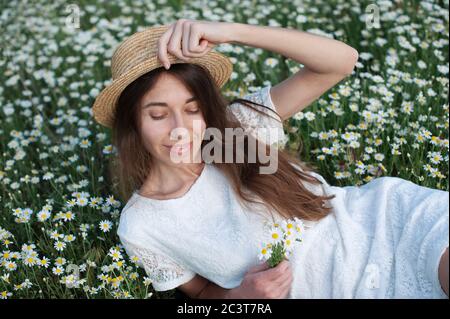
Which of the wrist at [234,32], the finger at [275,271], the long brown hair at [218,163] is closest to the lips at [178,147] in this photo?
the long brown hair at [218,163]

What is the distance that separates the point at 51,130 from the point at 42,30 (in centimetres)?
111

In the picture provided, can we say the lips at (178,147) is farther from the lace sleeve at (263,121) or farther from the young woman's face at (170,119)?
the lace sleeve at (263,121)

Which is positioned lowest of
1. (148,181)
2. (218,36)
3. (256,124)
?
(148,181)

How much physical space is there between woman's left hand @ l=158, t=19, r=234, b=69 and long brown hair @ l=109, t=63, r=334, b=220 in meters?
0.12

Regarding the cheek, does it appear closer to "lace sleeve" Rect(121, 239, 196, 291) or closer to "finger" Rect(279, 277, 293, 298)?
"lace sleeve" Rect(121, 239, 196, 291)

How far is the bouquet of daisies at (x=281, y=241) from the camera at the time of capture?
1895 mm

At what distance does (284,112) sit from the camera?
7.56 feet

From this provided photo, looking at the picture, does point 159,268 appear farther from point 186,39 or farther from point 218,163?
point 186,39

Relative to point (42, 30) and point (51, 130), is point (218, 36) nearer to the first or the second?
point (51, 130)

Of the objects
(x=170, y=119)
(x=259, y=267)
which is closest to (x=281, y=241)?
(x=259, y=267)

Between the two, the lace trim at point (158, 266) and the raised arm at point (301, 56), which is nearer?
the raised arm at point (301, 56)

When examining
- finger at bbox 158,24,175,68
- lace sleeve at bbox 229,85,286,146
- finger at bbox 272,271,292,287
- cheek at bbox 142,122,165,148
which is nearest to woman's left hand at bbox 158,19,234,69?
finger at bbox 158,24,175,68

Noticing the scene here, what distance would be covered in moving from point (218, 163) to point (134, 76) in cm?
46
